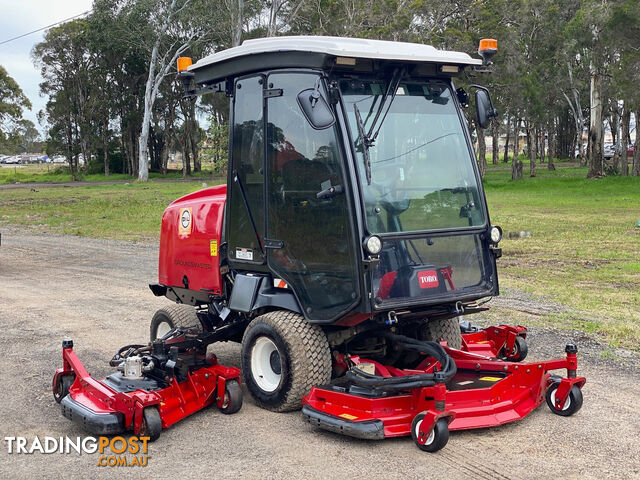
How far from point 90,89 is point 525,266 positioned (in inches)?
2063

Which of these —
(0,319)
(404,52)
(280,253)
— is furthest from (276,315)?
(0,319)

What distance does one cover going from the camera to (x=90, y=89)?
5928 cm

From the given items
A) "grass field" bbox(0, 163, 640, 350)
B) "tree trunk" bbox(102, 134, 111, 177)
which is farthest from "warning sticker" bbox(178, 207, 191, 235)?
"tree trunk" bbox(102, 134, 111, 177)

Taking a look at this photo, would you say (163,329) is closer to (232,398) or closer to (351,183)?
(232,398)

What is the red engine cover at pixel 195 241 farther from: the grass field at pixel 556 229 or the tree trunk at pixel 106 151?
the tree trunk at pixel 106 151

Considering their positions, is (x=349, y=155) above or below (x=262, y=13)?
below

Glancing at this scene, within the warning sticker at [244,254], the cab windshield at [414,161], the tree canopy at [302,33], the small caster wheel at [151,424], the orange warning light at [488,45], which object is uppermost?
the tree canopy at [302,33]

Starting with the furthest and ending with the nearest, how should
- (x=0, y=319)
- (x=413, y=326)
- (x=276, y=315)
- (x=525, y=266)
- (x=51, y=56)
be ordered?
(x=51, y=56), (x=525, y=266), (x=0, y=319), (x=413, y=326), (x=276, y=315)

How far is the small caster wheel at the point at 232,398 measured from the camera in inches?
224

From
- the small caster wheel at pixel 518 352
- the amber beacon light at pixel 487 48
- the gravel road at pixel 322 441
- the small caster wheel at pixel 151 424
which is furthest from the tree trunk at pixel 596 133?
the small caster wheel at pixel 151 424

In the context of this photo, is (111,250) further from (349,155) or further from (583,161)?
(583,161)

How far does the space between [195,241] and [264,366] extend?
149cm

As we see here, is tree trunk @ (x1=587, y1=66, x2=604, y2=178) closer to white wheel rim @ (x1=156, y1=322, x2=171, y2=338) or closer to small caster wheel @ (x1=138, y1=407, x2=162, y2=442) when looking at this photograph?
white wheel rim @ (x1=156, y1=322, x2=171, y2=338)

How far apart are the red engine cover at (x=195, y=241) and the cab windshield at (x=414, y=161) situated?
1.71 metres
